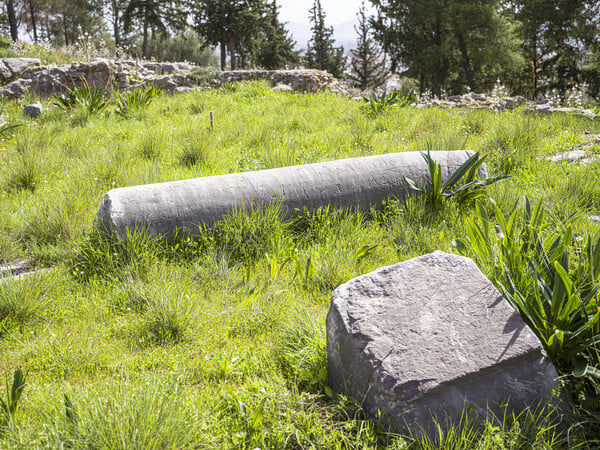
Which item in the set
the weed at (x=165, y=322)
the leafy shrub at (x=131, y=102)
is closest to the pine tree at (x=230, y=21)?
the leafy shrub at (x=131, y=102)

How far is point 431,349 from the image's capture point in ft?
5.82

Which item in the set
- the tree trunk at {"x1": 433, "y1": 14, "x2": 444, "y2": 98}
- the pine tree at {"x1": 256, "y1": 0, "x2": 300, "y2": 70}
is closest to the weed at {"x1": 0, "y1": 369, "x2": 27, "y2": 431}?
the tree trunk at {"x1": 433, "y1": 14, "x2": 444, "y2": 98}

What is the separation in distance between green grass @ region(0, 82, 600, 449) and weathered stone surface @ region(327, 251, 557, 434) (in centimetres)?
10

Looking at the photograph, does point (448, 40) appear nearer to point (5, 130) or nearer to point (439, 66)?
point (439, 66)

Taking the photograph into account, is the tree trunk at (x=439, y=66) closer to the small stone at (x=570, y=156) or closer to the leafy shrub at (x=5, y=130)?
the small stone at (x=570, y=156)

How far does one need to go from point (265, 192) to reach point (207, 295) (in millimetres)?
1072

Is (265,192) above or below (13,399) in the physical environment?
above

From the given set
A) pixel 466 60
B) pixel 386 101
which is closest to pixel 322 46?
pixel 466 60

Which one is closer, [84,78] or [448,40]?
[84,78]

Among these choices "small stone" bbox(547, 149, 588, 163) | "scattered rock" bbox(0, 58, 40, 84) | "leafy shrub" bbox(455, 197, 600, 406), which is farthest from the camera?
"scattered rock" bbox(0, 58, 40, 84)

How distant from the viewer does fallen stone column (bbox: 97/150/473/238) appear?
3.22 meters

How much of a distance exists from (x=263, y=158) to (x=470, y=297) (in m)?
3.48

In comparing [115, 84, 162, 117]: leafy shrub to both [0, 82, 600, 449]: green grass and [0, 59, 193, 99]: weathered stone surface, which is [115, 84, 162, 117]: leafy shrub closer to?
[0, 82, 600, 449]: green grass

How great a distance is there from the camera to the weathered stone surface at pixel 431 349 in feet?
5.53
